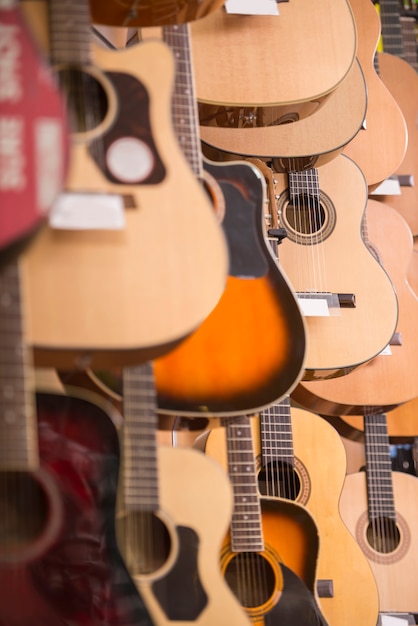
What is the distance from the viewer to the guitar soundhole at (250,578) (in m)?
1.80

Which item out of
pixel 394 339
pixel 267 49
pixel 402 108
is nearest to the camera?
pixel 267 49

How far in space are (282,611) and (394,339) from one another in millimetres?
1111

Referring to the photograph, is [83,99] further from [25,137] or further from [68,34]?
[25,137]

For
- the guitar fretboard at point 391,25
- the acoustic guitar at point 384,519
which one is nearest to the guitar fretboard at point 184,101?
the acoustic guitar at point 384,519

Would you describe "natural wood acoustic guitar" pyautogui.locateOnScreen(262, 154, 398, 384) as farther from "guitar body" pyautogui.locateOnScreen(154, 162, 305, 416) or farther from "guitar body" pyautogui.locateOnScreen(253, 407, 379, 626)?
"guitar body" pyautogui.locateOnScreen(154, 162, 305, 416)

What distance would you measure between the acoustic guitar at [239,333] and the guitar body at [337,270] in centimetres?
77

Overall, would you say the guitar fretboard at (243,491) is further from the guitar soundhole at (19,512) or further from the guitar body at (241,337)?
the guitar soundhole at (19,512)

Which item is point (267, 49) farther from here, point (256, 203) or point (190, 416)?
point (190, 416)

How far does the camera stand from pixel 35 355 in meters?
1.10

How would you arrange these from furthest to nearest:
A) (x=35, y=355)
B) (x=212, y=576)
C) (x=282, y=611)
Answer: (x=282, y=611) < (x=212, y=576) < (x=35, y=355)

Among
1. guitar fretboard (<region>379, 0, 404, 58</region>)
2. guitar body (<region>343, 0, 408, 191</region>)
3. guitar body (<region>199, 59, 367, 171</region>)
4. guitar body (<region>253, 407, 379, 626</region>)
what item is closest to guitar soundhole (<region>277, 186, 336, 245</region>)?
guitar body (<region>199, 59, 367, 171</region>)

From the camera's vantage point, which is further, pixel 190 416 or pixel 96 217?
pixel 190 416

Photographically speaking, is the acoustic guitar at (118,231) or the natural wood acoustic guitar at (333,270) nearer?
the acoustic guitar at (118,231)

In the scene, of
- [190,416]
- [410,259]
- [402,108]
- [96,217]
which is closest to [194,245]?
[96,217]
